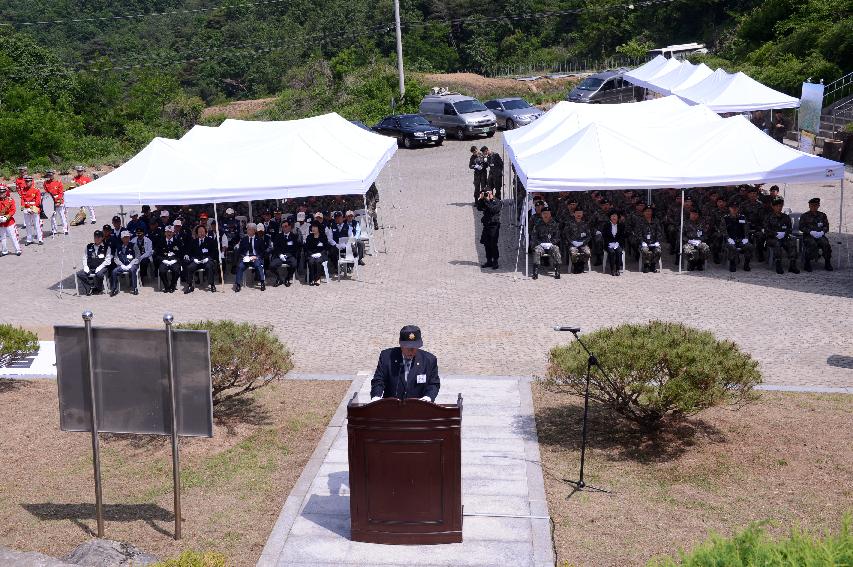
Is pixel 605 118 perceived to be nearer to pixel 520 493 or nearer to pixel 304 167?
pixel 304 167

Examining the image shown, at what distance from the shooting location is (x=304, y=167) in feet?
63.9

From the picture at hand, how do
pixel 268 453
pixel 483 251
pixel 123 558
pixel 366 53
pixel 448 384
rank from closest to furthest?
pixel 123 558 → pixel 268 453 → pixel 448 384 → pixel 483 251 → pixel 366 53

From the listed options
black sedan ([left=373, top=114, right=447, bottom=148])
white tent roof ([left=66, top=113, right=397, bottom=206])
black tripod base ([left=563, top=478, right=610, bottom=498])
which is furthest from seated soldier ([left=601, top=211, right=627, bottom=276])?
black sedan ([left=373, top=114, right=447, bottom=148])

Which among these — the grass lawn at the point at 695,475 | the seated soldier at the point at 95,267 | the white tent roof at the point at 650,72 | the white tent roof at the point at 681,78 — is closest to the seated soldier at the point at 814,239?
the grass lawn at the point at 695,475

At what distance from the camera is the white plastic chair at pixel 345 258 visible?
19031 millimetres

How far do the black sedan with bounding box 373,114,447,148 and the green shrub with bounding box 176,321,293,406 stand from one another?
27.5 m

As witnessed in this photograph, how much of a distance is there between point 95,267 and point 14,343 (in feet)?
22.7

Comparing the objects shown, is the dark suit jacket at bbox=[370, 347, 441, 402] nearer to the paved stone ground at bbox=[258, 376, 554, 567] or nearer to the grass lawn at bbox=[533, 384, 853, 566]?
the paved stone ground at bbox=[258, 376, 554, 567]

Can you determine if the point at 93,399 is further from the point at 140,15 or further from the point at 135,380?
the point at 140,15

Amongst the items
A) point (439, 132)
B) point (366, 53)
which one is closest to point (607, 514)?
point (439, 132)

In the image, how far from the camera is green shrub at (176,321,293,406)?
33.8 ft

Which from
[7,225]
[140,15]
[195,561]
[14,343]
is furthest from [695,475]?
[140,15]

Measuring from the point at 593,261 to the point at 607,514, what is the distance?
37.6ft

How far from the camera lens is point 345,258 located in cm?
1909
